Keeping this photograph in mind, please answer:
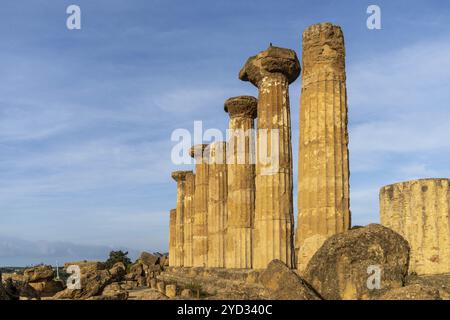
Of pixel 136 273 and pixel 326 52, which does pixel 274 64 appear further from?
pixel 136 273

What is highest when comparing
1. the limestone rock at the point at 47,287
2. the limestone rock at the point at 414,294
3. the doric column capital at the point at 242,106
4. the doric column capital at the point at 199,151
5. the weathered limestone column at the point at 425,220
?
the doric column capital at the point at 242,106

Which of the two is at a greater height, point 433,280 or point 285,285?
point 285,285

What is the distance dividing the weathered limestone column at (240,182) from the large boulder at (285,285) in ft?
31.8

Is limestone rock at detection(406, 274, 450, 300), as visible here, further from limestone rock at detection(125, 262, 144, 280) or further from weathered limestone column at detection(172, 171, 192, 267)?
weathered limestone column at detection(172, 171, 192, 267)

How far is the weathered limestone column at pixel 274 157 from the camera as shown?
1636 centimetres

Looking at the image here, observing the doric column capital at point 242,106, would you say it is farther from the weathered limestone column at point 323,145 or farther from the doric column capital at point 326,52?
the doric column capital at point 326,52

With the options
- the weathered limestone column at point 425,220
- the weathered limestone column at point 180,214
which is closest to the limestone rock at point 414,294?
the weathered limestone column at point 425,220

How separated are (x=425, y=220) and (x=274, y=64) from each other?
6.81 metres

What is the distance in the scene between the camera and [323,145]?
13461 millimetres

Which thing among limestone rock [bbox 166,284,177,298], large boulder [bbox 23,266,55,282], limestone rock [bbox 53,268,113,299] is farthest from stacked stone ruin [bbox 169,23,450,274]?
large boulder [bbox 23,266,55,282]

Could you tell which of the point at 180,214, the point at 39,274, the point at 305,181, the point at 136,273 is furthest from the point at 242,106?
the point at 136,273

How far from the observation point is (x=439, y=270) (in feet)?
42.7
